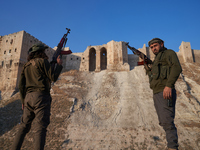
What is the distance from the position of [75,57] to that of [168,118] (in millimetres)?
29453

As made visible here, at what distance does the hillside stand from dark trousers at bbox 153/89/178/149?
207 inches

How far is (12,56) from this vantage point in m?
22.1

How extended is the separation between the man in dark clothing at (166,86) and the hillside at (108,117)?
529 centimetres

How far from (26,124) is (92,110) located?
10.7 m

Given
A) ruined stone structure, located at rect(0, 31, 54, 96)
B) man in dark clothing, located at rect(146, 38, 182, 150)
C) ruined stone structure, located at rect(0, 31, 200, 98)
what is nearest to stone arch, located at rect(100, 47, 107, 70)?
ruined stone structure, located at rect(0, 31, 200, 98)

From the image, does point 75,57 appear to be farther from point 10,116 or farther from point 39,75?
point 39,75

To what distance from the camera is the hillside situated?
8172 mm

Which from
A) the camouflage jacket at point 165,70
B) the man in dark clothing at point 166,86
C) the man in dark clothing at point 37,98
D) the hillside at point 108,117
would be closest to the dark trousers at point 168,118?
the man in dark clothing at point 166,86

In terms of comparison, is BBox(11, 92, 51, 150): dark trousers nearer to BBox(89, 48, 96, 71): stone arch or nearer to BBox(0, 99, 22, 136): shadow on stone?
BBox(0, 99, 22, 136): shadow on stone

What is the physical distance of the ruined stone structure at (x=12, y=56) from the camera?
20616mm

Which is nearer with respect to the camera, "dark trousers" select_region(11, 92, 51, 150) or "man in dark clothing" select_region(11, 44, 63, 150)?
"dark trousers" select_region(11, 92, 51, 150)

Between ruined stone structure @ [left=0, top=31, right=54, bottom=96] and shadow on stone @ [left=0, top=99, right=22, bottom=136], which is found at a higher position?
ruined stone structure @ [left=0, top=31, right=54, bottom=96]

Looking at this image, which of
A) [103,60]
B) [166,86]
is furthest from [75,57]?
[166,86]

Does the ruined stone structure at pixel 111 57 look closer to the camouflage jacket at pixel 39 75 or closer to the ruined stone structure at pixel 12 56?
the ruined stone structure at pixel 12 56
